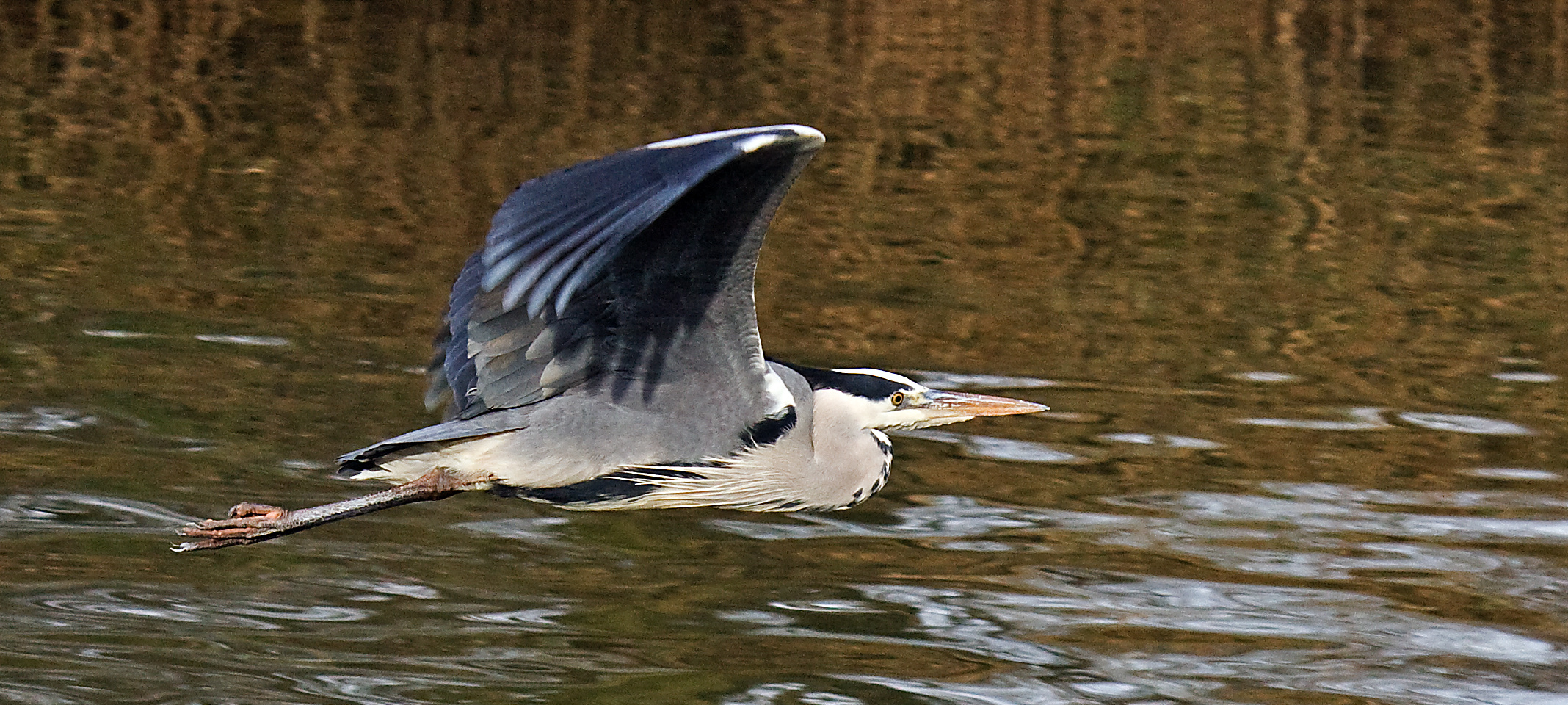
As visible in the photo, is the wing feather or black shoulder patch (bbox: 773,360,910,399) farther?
black shoulder patch (bbox: 773,360,910,399)

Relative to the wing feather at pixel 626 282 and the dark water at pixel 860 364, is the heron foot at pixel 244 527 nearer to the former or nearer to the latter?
the dark water at pixel 860 364

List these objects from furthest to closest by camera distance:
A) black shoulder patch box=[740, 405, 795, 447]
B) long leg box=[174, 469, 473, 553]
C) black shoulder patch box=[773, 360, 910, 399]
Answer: black shoulder patch box=[773, 360, 910, 399], black shoulder patch box=[740, 405, 795, 447], long leg box=[174, 469, 473, 553]

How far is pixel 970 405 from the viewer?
20.9 ft

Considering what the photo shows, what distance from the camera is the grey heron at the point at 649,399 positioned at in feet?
16.8

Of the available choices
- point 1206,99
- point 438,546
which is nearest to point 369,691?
point 438,546

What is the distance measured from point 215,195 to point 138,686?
5.92 meters

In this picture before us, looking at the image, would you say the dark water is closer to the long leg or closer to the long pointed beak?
the long leg

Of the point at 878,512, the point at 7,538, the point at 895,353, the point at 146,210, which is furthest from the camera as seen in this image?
the point at 146,210

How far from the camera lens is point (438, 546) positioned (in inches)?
268

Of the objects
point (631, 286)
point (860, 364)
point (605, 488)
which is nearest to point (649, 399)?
point (605, 488)

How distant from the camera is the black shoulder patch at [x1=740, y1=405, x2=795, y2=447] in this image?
18.7ft

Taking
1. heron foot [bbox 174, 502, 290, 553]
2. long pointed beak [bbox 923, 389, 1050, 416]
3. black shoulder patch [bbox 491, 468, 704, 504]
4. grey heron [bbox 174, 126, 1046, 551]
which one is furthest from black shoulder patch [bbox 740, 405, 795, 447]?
heron foot [bbox 174, 502, 290, 553]

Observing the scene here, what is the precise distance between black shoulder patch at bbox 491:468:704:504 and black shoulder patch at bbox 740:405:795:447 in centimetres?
18

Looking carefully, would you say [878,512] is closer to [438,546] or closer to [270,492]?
[438,546]
